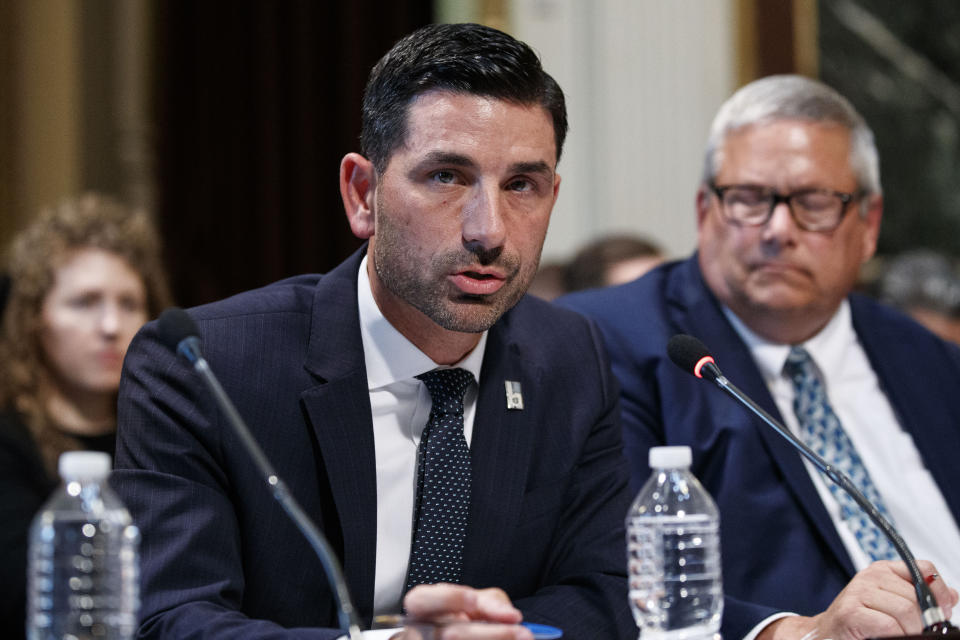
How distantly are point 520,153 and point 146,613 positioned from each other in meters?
0.83

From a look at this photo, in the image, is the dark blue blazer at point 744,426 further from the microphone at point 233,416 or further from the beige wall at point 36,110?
the beige wall at point 36,110

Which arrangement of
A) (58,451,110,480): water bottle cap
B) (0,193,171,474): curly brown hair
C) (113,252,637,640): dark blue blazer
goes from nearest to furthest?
(58,451,110,480): water bottle cap
(113,252,637,640): dark blue blazer
(0,193,171,474): curly brown hair

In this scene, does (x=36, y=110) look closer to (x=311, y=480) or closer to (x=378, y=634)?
(x=311, y=480)

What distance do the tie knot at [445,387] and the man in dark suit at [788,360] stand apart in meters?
0.55

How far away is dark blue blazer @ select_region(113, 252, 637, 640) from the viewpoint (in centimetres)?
165

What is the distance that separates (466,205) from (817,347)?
46.7 inches

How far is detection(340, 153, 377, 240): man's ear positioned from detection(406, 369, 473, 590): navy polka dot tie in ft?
1.02

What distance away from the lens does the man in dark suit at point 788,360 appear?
233cm

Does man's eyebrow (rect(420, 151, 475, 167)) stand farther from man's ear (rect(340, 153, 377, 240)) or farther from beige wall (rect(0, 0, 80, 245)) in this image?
beige wall (rect(0, 0, 80, 245))

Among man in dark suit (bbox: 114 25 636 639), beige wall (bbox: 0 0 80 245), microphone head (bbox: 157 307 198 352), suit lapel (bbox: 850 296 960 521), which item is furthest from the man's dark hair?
beige wall (bbox: 0 0 80 245)

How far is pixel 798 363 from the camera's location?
2609 millimetres

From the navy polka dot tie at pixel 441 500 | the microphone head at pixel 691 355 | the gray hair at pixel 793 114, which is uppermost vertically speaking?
the gray hair at pixel 793 114

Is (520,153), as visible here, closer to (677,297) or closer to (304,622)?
(304,622)

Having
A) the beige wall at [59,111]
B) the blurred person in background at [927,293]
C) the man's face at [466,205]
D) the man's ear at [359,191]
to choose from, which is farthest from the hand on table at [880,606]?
the beige wall at [59,111]
